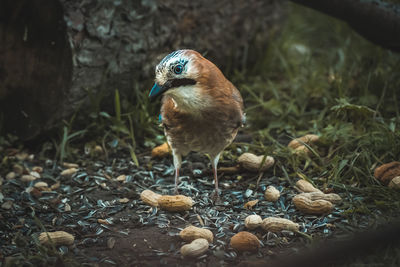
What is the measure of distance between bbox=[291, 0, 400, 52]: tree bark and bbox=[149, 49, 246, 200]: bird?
4.34 feet

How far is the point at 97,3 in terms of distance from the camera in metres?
3.70

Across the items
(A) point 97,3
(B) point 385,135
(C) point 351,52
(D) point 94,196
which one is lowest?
(D) point 94,196

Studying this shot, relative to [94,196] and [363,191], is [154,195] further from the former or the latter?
[363,191]

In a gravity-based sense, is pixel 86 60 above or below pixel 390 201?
above

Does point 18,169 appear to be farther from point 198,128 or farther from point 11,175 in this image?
point 198,128

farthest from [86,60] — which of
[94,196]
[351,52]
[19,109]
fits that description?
[351,52]

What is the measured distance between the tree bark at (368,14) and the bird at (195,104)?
1323 mm

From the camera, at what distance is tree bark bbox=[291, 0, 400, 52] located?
3.79m

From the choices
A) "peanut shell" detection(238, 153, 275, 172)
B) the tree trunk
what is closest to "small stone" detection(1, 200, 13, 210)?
the tree trunk

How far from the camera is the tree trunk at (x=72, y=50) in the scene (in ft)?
12.0

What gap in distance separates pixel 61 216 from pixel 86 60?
54.7 inches

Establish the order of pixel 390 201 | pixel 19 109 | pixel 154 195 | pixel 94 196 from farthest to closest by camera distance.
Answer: pixel 19 109, pixel 94 196, pixel 154 195, pixel 390 201

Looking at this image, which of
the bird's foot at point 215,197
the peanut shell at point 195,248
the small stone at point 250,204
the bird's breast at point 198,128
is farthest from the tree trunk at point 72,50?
the peanut shell at point 195,248

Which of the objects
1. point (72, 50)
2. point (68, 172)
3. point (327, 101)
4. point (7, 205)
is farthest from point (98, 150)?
point (327, 101)
